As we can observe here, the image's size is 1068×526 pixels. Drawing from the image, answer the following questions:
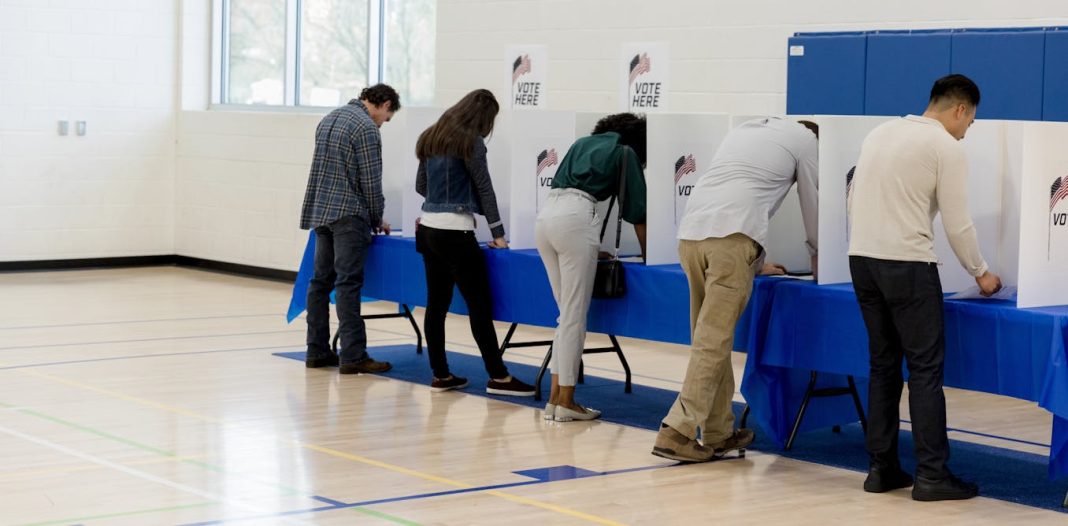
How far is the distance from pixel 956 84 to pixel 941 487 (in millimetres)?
1175

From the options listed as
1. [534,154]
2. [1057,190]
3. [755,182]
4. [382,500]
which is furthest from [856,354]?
[534,154]

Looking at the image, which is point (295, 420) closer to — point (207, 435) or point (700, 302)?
point (207, 435)

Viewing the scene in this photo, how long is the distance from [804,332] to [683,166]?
916 millimetres

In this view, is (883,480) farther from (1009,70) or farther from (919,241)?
(1009,70)

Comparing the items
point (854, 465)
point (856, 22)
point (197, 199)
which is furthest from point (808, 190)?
point (197, 199)

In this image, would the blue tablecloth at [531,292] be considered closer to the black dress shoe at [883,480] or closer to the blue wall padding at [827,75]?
the black dress shoe at [883,480]

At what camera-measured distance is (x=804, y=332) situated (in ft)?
15.7

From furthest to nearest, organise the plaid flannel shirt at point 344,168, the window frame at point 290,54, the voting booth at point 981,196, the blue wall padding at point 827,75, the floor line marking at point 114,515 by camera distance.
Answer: the window frame at point 290,54, the blue wall padding at point 827,75, the plaid flannel shirt at point 344,168, the voting booth at point 981,196, the floor line marking at point 114,515

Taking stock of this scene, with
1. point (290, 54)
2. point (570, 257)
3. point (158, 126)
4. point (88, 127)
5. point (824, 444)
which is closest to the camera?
point (824, 444)

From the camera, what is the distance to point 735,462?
4879 mm

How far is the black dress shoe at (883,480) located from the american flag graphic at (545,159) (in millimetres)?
2065

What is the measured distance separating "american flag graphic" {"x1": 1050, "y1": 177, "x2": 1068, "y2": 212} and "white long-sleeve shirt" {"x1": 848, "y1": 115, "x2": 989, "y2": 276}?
0.81ft

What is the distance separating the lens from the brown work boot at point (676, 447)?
4789 millimetres

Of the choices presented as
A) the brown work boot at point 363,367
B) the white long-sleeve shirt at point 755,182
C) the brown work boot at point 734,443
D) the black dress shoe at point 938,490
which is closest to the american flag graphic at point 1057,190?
the white long-sleeve shirt at point 755,182
